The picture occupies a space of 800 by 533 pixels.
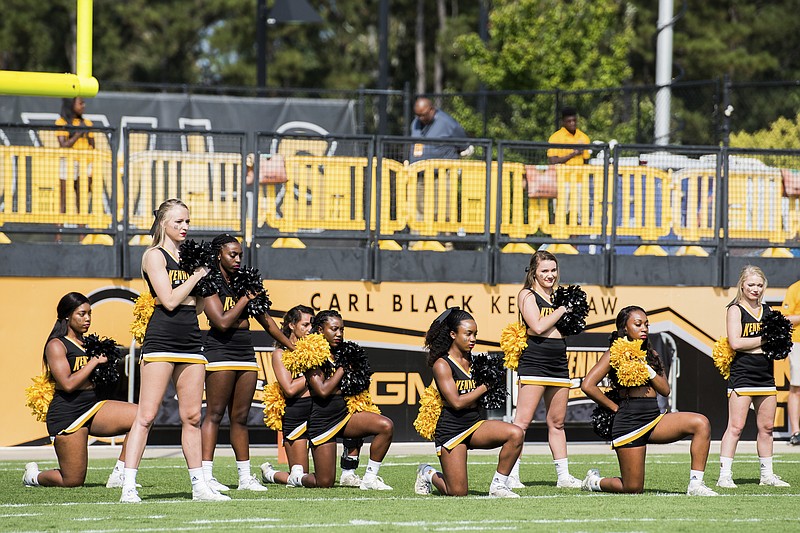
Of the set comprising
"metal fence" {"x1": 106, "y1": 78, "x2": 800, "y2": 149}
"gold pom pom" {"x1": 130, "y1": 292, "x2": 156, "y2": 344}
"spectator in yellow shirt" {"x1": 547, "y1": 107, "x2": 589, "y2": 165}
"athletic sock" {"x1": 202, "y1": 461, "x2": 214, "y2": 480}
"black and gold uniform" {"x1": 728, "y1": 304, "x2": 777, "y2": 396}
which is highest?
"metal fence" {"x1": 106, "y1": 78, "x2": 800, "y2": 149}

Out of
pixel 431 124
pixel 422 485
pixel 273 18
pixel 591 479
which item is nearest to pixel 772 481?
pixel 591 479

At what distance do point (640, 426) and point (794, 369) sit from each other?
4.60 metres

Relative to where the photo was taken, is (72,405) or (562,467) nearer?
(72,405)

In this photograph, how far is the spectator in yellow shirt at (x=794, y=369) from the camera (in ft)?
41.3

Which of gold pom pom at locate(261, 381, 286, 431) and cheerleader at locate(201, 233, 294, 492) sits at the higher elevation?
cheerleader at locate(201, 233, 294, 492)

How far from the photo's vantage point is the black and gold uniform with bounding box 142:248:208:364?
25.3ft

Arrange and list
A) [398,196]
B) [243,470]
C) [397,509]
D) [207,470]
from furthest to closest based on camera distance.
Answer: [398,196] → [243,470] → [207,470] → [397,509]

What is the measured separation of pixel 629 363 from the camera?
28.3 ft

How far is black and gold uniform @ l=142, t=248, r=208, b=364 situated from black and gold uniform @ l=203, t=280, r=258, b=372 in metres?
0.62

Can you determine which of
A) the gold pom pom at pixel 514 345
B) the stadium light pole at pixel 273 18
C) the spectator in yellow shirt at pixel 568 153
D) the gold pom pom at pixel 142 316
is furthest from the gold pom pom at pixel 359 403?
the stadium light pole at pixel 273 18

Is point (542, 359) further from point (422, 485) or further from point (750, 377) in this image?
point (750, 377)

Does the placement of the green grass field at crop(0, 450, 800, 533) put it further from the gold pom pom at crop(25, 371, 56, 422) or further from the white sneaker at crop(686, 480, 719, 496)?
the gold pom pom at crop(25, 371, 56, 422)

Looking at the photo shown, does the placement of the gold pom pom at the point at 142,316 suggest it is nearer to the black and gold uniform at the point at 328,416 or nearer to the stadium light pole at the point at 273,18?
the black and gold uniform at the point at 328,416

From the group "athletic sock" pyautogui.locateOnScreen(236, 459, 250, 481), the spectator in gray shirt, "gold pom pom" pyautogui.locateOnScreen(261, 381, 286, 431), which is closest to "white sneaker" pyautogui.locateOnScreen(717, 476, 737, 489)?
"gold pom pom" pyautogui.locateOnScreen(261, 381, 286, 431)
